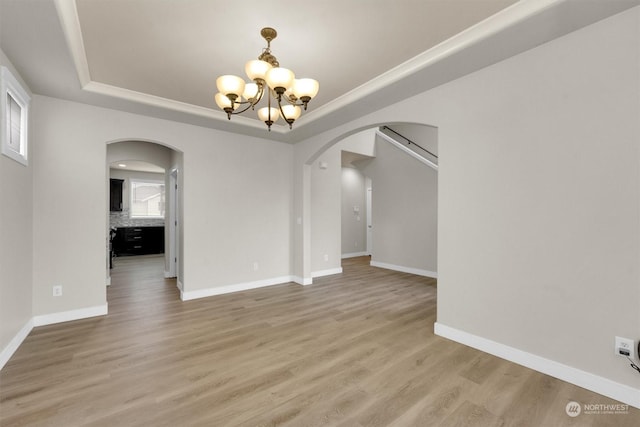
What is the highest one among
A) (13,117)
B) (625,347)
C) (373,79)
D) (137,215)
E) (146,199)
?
(373,79)

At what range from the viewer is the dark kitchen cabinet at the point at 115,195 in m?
8.36

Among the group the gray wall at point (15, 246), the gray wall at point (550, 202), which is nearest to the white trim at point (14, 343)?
the gray wall at point (15, 246)

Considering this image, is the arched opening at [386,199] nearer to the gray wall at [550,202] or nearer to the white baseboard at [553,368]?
the gray wall at [550,202]

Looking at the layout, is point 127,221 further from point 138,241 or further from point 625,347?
point 625,347

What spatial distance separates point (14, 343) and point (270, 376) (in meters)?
2.50

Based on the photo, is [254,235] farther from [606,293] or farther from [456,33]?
[606,293]

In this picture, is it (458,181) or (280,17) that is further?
(458,181)

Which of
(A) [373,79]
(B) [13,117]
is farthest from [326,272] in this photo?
(B) [13,117]

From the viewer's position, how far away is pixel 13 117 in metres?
2.64

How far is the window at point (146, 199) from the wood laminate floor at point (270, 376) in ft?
22.3

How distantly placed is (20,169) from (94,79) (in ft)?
3.89

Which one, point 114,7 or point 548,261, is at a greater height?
point 114,7

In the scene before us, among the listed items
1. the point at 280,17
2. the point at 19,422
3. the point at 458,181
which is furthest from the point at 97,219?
the point at 458,181

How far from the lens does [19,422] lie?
5.67 ft
